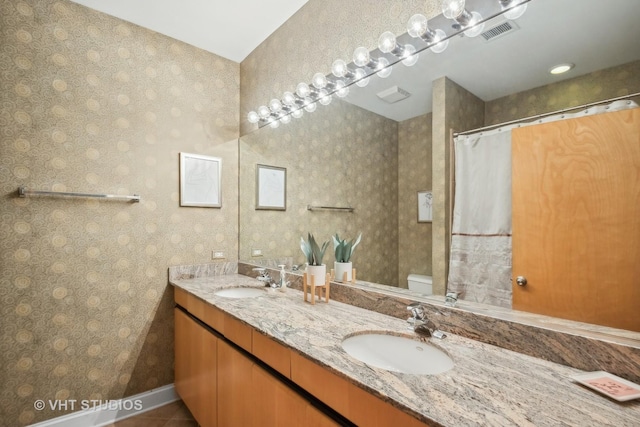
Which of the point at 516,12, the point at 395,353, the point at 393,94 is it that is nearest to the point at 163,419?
the point at 395,353

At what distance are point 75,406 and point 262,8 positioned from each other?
2.64 metres

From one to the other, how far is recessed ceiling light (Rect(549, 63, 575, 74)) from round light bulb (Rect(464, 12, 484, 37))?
1.06ft

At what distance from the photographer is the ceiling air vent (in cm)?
96

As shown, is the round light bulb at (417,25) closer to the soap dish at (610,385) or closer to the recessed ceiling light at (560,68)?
the recessed ceiling light at (560,68)

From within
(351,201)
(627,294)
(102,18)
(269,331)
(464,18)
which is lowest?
(269,331)

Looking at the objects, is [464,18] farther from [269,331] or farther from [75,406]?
[75,406]

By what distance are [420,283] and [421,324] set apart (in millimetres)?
211

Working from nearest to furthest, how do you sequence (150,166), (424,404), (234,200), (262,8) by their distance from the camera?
(424,404)
(262,8)
(150,166)
(234,200)

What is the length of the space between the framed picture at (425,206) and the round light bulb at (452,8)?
2.19ft

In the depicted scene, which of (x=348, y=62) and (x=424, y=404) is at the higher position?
(x=348, y=62)

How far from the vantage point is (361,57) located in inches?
54.7

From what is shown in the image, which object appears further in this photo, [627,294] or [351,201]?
[351,201]

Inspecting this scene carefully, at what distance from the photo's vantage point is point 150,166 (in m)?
1.93

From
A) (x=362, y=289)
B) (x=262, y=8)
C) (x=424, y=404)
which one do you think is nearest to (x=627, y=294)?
(x=424, y=404)
